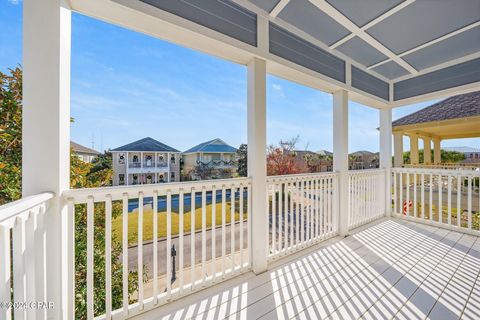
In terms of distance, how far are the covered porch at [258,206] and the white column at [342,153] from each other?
0.02 m

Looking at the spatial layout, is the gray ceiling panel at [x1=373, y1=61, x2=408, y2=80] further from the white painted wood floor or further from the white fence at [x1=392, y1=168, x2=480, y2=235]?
the white painted wood floor

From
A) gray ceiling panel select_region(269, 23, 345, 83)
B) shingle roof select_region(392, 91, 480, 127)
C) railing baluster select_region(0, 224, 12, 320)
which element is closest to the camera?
railing baluster select_region(0, 224, 12, 320)

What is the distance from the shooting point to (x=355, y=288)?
190cm

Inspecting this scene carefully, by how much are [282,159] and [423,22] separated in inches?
118

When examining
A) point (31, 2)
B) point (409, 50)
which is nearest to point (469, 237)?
point (409, 50)

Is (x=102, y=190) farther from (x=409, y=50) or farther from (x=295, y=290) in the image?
(x=409, y=50)

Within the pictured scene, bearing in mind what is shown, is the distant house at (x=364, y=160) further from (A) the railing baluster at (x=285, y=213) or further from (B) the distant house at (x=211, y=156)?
(B) the distant house at (x=211, y=156)

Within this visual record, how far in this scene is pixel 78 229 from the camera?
1909 mm

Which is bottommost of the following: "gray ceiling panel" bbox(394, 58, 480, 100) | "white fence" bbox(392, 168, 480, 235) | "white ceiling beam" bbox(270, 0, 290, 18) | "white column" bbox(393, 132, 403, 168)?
"white fence" bbox(392, 168, 480, 235)

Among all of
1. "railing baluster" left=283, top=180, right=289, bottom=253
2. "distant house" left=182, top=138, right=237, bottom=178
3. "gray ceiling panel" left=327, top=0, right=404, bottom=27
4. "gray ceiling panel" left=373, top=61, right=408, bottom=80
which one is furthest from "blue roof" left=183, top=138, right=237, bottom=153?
"gray ceiling panel" left=373, top=61, right=408, bottom=80

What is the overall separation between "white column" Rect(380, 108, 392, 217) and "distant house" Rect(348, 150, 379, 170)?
0.22 metres

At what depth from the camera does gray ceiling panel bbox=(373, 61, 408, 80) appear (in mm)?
3355

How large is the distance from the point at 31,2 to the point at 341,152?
142 inches

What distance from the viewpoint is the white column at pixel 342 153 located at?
3.16m
